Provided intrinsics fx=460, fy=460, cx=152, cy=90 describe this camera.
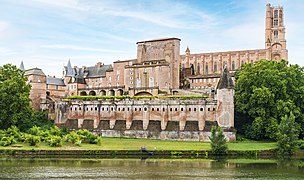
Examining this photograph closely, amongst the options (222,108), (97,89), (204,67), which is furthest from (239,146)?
(204,67)

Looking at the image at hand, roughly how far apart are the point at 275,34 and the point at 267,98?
46.5 metres

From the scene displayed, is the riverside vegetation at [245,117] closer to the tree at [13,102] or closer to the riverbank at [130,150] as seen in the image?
the tree at [13,102]

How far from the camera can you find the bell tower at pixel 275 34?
9712cm

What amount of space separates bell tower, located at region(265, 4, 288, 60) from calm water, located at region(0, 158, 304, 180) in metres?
51.5

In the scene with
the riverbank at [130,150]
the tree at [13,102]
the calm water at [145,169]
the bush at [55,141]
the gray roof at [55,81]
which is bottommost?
the calm water at [145,169]

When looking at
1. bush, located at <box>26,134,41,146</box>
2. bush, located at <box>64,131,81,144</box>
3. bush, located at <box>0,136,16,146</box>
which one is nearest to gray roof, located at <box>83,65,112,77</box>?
bush, located at <box>64,131,81,144</box>

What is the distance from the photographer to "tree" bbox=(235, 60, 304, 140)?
59.8 meters

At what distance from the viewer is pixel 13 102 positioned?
62.4 metres

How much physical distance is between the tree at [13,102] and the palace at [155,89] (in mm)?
9199

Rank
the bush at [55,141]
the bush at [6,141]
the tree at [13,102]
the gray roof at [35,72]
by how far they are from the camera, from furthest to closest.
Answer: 1. the gray roof at [35,72]
2. the tree at [13,102]
3. the bush at [55,141]
4. the bush at [6,141]

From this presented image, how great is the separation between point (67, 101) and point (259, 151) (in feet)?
106

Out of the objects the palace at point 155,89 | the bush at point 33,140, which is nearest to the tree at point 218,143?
the palace at point 155,89

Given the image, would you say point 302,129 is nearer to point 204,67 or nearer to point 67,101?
point 67,101

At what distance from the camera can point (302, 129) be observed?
6156 cm
